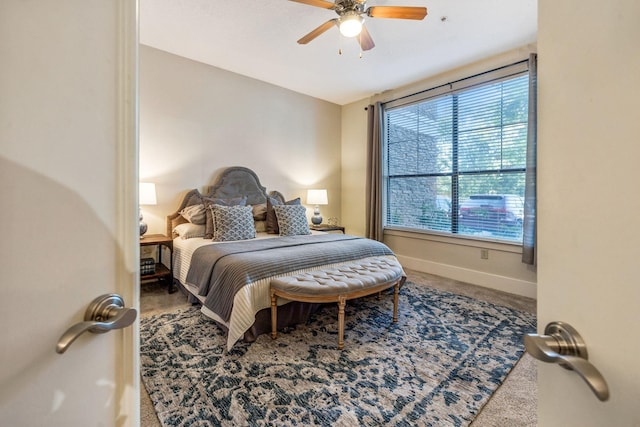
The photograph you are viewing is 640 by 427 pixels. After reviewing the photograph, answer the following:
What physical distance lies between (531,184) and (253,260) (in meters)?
2.93

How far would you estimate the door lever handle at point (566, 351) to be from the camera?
0.35 m

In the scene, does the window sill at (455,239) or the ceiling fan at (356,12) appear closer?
the ceiling fan at (356,12)

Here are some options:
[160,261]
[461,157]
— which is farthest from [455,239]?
[160,261]

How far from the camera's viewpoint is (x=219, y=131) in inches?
148

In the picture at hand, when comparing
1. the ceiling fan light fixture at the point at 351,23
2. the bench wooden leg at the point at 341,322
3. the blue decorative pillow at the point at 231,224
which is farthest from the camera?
the blue decorative pillow at the point at 231,224

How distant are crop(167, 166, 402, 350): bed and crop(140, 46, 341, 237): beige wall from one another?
0.23m

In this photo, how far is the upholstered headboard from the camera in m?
3.41

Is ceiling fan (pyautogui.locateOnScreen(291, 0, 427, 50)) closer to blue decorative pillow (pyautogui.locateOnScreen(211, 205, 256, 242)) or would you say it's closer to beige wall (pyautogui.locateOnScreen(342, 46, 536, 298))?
beige wall (pyautogui.locateOnScreen(342, 46, 536, 298))

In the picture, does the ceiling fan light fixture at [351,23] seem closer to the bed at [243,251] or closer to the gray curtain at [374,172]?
the bed at [243,251]

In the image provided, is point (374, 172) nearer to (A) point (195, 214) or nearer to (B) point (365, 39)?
(B) point (365, 39)

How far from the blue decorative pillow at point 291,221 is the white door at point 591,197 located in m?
3.08

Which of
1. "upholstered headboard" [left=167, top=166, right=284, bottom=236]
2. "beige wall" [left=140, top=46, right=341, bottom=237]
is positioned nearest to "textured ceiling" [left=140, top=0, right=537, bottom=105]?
"beige wall" [left=140, top=46, right=341, bottom=237]

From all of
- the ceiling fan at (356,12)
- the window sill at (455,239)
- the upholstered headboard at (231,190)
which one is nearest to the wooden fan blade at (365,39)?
the ceiling fan at (356,12)

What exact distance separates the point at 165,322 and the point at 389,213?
11.4ft
